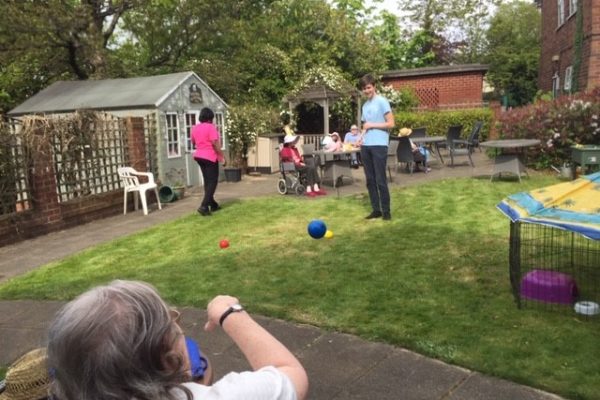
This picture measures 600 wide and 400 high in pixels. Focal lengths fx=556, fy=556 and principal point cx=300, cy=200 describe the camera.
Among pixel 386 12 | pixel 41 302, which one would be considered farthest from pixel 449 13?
pixel 41 302

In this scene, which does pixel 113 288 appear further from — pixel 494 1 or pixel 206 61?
pixel 494 1

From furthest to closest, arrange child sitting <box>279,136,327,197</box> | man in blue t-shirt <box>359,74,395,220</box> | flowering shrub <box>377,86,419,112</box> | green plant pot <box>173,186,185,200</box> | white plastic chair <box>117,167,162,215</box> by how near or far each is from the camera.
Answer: flowering shrub <box>377,86,419,112</box>, green plant pot <box>173,186,185,200</box>, child sitting <box>279,136,327,197</box>, white plastic chair <box>117,167,162,215</box>, man in blue t-shirt <box>359,74,395,220</box>

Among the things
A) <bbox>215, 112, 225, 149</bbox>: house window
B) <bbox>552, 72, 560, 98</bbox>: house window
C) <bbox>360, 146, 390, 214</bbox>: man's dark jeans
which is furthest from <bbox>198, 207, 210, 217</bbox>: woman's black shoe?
<bbox>552, 72, 560, 98</bbox>: house window

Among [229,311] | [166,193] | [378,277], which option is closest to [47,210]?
[166,193]

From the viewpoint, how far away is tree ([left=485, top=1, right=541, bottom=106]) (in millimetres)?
40344

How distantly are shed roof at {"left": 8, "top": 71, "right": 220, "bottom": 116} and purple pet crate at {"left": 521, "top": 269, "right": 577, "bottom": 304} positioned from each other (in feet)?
32.4

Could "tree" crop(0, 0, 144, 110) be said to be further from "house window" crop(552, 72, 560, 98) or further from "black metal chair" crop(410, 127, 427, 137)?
"house window" crop(552, 72, 560, 98)

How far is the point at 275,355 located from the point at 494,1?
44.1 meters

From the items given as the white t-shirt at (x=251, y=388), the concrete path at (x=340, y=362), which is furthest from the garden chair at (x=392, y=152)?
the white t-shirt at (x=251, y=388)

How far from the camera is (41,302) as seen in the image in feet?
16.8

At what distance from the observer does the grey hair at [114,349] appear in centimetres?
126

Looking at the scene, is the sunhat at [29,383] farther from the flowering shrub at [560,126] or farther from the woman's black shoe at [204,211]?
the flowering shrub at [560,126]

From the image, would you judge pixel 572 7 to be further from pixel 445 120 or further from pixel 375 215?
pixel 375 215

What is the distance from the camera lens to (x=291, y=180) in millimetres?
11383
